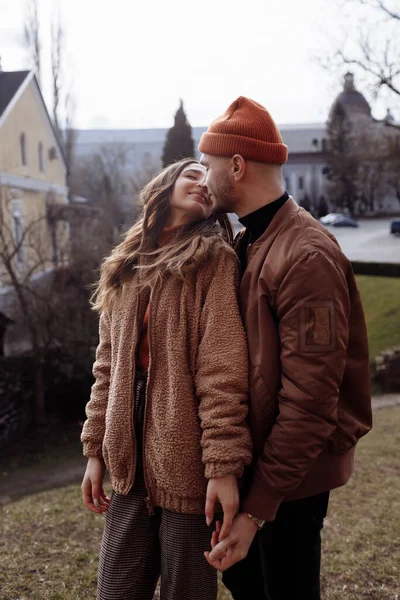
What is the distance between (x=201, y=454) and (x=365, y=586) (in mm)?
1841

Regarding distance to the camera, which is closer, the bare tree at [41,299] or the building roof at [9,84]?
the bare tree at [41,299]

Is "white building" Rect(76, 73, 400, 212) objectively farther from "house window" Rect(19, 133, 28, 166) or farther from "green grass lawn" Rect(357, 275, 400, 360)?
"green grass lawn" Rect(357, 275, 400, 360)

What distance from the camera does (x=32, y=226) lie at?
46.6 feet

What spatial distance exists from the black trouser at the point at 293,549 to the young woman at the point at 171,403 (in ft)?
0.56

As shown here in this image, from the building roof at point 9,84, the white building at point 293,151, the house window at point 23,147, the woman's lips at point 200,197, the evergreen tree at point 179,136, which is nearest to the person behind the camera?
the woman's lips at point 200,197

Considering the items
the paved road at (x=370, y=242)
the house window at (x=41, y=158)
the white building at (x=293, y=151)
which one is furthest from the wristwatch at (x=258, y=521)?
the white building at (x=293, y=151)

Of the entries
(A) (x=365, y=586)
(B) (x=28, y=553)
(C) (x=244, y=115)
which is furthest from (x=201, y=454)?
(B) (x=28, y=553)

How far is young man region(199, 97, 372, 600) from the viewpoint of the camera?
1654 millimetres

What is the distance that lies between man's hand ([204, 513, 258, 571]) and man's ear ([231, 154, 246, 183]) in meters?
0.94

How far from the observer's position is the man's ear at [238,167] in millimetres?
1842

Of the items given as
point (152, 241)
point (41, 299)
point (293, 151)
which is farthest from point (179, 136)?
point (293, 151)

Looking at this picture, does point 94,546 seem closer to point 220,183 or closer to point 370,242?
point 220,183

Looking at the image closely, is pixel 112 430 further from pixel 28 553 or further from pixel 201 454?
pixel 28 553

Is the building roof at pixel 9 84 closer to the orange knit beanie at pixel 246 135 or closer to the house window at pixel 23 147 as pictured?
the house window at pixel 23 147
